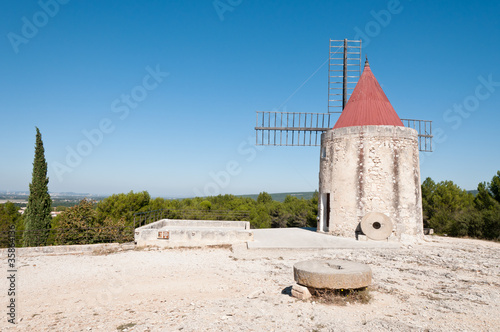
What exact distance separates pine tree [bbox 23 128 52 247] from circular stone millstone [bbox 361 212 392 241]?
15157 millimetres

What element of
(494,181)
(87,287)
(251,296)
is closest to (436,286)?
(251,296)

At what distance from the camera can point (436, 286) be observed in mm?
6473

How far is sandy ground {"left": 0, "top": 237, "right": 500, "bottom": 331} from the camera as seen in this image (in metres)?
4.51

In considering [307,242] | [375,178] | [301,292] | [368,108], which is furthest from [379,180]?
[301,292]

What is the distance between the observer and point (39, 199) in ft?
51.9

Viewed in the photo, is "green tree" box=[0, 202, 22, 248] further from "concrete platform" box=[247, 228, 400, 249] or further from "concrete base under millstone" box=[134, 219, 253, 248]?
"concrete platform" box=[247, 228, 400, 249]

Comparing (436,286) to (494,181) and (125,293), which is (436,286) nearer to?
(125,293)

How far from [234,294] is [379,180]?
28.2 ft

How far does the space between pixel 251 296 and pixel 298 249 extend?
489 cm

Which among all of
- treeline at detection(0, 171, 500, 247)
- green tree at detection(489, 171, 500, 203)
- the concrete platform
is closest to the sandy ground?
the concrete platform

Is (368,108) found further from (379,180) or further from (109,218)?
(109,218)

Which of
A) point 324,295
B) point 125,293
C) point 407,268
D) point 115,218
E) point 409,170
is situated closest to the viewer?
point 324,295

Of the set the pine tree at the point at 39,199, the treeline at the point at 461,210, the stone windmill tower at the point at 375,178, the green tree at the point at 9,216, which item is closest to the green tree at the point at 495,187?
the treeline at the point at 461,210

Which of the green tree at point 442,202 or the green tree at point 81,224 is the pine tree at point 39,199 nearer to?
the green tree at point 81,224
